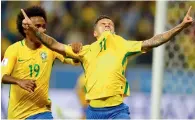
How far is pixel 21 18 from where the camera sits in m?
7.71

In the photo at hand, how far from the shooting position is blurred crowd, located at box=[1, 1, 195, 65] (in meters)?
14.8

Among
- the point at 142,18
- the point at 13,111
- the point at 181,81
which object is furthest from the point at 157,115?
the point at 142,18

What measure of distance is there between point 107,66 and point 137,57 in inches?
287

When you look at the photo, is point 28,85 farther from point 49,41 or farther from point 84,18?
point 84,18

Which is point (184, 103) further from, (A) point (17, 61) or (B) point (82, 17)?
(B) point (82, 17)

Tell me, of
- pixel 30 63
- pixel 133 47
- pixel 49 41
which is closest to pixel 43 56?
pixel 30 63

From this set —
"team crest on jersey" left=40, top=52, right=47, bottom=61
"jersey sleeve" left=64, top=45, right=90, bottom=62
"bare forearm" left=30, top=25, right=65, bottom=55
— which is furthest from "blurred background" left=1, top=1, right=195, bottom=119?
"bare forearm" left=30, top=25, right=65, bottom=55

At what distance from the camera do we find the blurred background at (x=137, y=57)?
9.95 meters

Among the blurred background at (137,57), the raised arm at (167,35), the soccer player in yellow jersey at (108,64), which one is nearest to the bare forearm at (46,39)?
the soccer player in yellow jersey at (108,64)

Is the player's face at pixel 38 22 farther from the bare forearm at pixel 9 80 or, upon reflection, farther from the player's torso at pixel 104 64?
the player's torso at pixel 104 64

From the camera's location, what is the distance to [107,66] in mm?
6809

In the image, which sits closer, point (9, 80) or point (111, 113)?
point (111, 113)

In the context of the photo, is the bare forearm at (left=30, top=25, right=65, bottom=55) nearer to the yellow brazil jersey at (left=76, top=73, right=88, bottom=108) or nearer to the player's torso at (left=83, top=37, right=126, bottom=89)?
the player's torso at (left=83, top=37, right=126, bottom=89)

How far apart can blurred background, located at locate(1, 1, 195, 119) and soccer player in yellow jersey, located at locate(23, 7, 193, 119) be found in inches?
112
